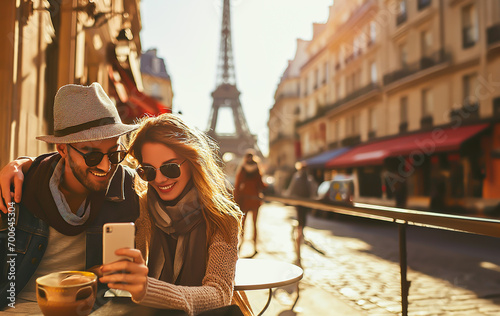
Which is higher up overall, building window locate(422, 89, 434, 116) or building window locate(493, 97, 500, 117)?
building window locate(422, 89, 434, 116)

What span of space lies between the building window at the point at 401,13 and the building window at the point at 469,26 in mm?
4430

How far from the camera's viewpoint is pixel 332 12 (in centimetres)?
3222

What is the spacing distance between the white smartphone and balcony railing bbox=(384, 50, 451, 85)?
18.7m

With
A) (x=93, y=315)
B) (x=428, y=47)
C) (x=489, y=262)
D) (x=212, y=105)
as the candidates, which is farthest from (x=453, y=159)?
(x=212, y=105)

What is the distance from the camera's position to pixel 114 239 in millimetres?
1071

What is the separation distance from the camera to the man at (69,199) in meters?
1.74

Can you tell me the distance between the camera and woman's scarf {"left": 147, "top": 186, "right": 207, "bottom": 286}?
1.69 m

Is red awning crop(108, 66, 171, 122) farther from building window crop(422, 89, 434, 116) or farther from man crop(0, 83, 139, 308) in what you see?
building window crop(422, 89, 434, 116)

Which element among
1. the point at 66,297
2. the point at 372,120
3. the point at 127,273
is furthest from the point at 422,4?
the point at 66,297

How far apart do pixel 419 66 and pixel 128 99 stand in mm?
14068

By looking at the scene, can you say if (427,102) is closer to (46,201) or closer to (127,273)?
(46,201)

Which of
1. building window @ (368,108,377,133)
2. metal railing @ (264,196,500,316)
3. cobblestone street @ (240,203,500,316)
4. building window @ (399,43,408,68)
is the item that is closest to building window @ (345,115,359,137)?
building window @ (368,108,377,133)

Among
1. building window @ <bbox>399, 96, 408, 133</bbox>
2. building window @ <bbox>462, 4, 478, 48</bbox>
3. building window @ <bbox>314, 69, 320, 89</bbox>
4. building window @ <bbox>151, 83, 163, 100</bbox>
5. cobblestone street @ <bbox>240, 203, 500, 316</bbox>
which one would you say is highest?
building window @ <bbox>151, 83, 163, 100</bbox>

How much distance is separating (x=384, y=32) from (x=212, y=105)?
2565 cm
